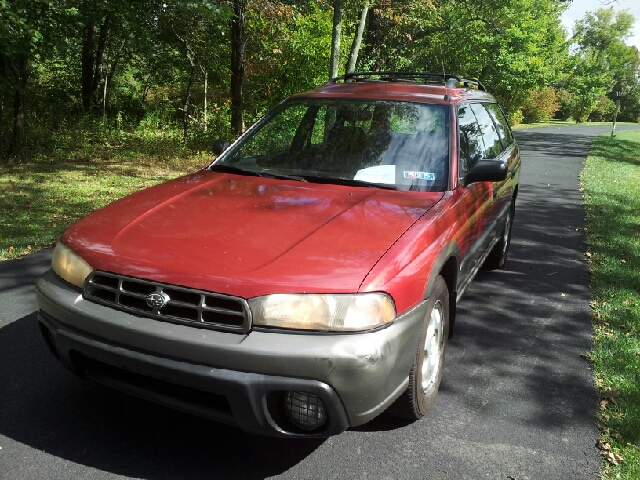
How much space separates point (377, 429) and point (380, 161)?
163 centimetres

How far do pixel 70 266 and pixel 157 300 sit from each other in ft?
1.97

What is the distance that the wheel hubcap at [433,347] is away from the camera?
3.13 meters

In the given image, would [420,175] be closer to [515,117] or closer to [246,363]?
[246,363]

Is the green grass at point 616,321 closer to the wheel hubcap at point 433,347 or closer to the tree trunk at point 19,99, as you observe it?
the wheel hubcap at point 433,347

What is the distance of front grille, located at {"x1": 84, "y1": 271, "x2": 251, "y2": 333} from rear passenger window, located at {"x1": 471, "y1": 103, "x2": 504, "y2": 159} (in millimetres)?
2862

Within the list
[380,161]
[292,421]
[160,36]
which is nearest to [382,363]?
[292,421]

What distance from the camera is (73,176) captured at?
11344 millimetres

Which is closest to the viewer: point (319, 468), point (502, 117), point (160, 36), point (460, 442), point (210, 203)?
point (319, 468)

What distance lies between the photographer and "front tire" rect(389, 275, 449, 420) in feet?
9.65

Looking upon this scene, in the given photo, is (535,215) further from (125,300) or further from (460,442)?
(125,300)

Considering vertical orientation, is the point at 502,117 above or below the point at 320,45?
below

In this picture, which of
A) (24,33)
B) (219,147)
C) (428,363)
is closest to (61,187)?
(24,33)

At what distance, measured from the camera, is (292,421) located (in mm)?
2578

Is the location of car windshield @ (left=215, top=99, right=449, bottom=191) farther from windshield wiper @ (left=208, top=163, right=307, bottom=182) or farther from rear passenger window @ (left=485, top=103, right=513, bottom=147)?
rear passenger window @ (left=485, top=103, right=513, bottom=147)
